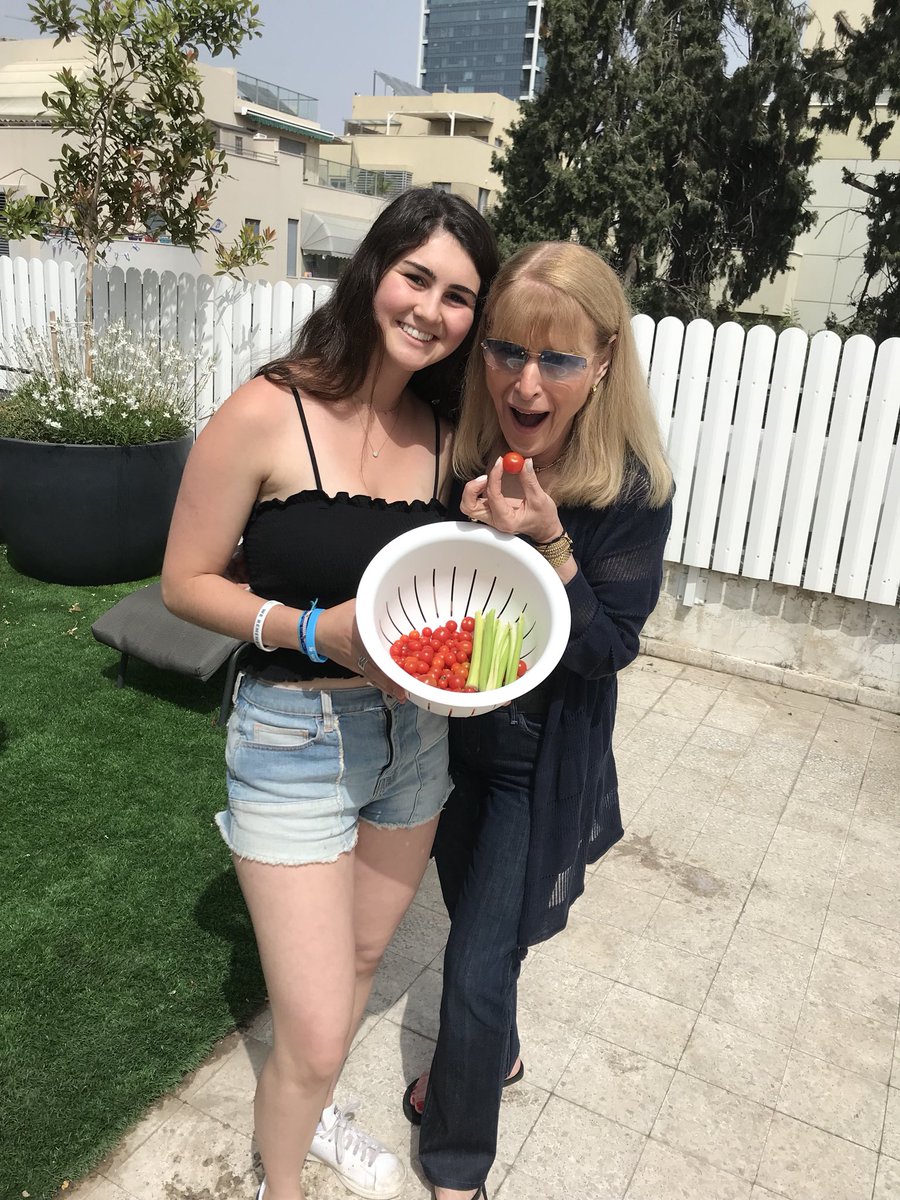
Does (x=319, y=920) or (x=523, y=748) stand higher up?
(x=523, y=748)

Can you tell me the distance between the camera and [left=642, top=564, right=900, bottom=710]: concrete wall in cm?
502

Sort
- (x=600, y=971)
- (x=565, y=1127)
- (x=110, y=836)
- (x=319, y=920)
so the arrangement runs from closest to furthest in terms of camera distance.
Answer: (x=319, y=920)
(x=565, y=1127)
(x=600, y=971)
(x=110, y=836)

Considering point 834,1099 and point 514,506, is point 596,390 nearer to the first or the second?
point 514,506

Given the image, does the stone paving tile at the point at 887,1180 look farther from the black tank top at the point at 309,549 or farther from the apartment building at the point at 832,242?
the apartment building at the point at 832,242

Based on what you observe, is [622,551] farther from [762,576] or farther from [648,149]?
[648,149]

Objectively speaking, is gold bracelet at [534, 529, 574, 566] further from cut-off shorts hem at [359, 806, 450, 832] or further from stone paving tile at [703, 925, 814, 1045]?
stone paving tile at [703, 925, 814, 1045]

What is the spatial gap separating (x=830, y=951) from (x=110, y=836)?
2492mm

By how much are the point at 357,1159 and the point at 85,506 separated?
455cm

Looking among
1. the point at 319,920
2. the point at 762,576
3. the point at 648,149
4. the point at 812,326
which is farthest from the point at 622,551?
the point at 812,326

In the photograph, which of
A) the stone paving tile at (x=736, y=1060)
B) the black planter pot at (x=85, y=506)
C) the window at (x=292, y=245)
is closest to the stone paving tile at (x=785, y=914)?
the stone paving tile at (x=736, y=1060)

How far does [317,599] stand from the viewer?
5.55ft

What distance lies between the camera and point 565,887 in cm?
190

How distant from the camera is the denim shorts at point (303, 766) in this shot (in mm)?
1635

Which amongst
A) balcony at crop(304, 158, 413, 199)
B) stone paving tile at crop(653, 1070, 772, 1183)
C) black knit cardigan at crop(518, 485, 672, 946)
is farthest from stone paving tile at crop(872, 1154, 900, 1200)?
balcony at crop(304, 158, 413, 199)
